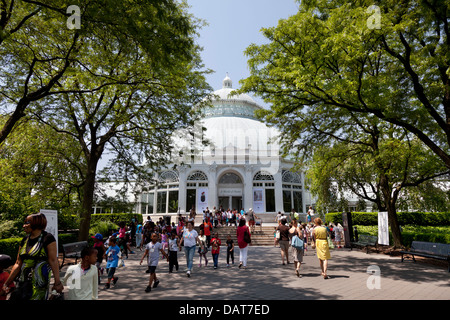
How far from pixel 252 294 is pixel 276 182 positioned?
2427cm

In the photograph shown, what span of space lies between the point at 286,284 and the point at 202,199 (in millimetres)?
22455

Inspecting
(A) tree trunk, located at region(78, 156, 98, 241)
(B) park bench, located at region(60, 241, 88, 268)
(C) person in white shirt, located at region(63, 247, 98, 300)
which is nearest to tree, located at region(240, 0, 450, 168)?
(C) person in white shirt, located at region(63, 247, 98, 300)

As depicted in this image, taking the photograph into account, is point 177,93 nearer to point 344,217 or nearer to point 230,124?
point 344,217

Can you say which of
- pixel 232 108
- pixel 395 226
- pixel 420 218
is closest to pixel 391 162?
pixel 395 226

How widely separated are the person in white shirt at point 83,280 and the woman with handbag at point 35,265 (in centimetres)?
28

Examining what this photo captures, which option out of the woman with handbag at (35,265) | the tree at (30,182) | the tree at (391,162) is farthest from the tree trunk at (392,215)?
the tree at (30,182)

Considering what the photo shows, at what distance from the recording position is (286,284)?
6797 mm

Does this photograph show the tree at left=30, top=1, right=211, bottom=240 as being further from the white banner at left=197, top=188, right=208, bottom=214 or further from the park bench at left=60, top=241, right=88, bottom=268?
the white banner at left=197, top=188, right=208, bottom=214

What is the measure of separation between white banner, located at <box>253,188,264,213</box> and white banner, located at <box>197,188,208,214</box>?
574cm

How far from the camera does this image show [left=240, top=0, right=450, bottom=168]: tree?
312 inches

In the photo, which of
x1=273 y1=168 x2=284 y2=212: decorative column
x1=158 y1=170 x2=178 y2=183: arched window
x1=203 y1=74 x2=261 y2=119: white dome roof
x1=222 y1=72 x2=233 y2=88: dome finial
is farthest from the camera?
x1=222 y1=72 x2=233 y2=88: dome finial

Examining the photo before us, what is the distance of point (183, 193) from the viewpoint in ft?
94.2

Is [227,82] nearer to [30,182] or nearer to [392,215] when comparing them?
[392,215]

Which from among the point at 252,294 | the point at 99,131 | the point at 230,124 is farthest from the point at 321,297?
the point at 230,124
